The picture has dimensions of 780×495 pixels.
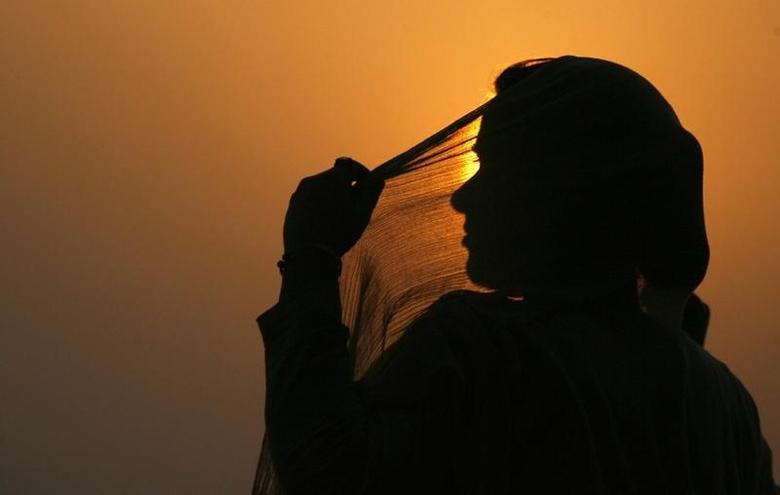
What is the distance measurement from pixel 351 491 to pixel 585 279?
0.26 metres

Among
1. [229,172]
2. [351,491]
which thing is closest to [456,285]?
[351,491]

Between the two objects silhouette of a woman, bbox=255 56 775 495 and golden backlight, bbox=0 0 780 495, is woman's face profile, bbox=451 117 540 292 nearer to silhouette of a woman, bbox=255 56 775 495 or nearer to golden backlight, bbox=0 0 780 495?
silhouette of a woman, bbox=255 56 775 495

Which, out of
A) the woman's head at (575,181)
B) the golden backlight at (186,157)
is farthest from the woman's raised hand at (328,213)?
the golden backlight at (186,157)

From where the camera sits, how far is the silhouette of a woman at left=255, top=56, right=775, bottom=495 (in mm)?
539

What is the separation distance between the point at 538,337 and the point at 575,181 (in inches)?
5.0

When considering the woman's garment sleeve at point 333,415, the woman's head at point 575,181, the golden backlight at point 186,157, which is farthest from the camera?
the golden backlight at point 186,157

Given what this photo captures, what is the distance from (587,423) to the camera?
0.59 meters

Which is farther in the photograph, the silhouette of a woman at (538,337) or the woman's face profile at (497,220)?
the woman's face profile at (497,220)

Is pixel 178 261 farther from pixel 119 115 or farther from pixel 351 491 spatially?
pixel 351 491

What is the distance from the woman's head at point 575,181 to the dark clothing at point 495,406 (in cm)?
3

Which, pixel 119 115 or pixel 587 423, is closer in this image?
pixel 587 423

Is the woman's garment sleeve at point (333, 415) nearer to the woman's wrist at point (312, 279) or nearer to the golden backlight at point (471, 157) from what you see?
the woman's wrist at point (312, 279)

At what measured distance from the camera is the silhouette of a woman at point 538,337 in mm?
539

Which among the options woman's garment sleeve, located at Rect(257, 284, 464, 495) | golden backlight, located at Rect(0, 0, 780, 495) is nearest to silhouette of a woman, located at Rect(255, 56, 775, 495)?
woman's garment sleeve, located at Rect(257, 284, 464, 495)
